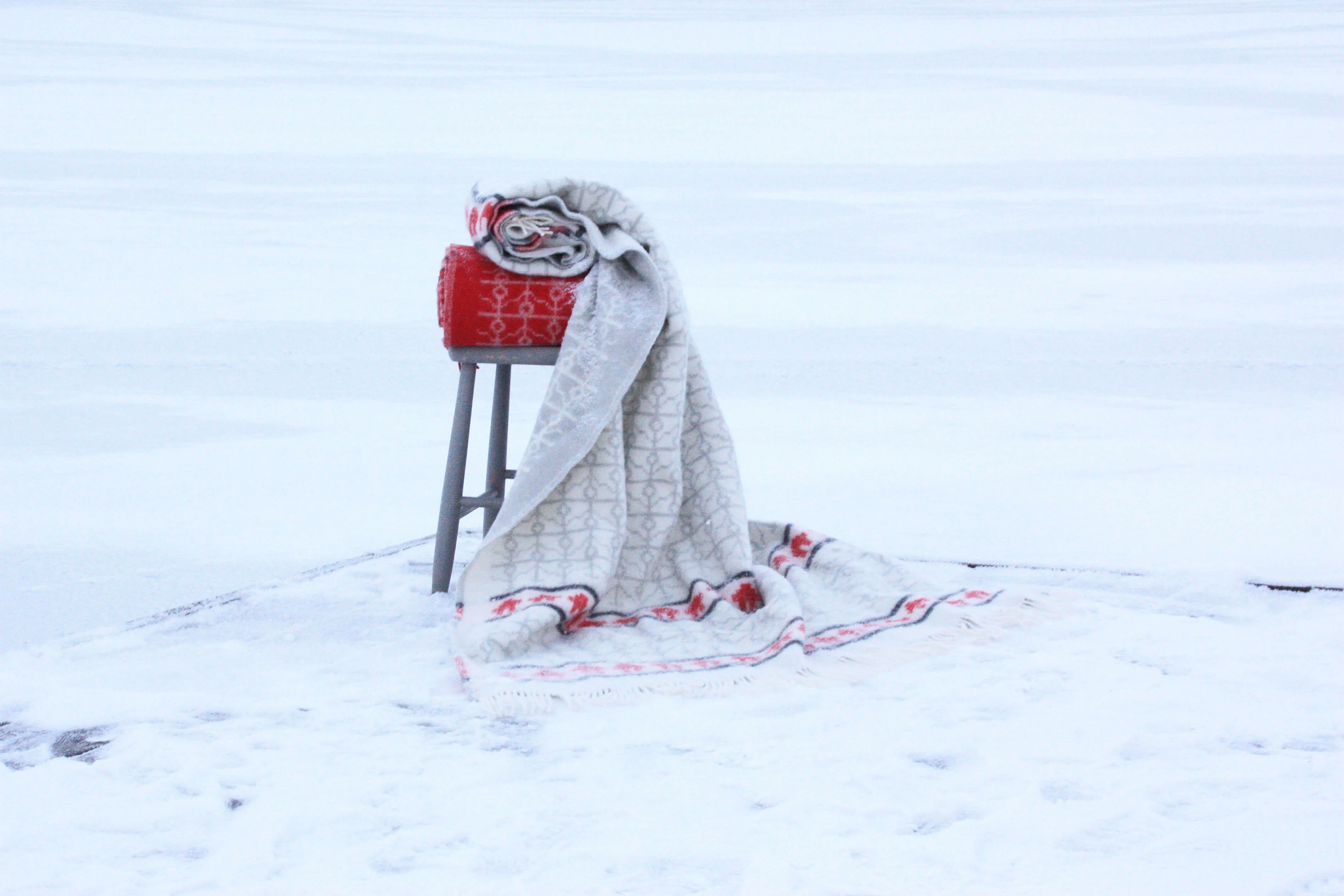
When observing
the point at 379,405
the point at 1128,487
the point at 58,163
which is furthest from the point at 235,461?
the point at 58,163

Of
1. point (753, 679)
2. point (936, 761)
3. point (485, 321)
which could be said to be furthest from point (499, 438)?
point (936, 761)

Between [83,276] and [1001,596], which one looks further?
[83,276]

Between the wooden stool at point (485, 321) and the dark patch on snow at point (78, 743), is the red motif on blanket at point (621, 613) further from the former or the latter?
the dark patch on snow at point (78, 743)

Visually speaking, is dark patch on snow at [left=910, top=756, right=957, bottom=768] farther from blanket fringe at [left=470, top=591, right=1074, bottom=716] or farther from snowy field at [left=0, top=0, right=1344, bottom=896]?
blanket fringe at [left=470, top=591, right=1074, bottom=716]

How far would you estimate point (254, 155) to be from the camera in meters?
7.29

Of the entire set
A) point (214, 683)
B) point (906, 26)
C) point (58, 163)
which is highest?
point (906, 26)

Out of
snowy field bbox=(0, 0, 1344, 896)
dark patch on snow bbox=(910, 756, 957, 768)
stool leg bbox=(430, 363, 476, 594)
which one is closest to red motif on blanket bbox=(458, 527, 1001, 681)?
snowy field bbox=(0, 0, 1344, 896)

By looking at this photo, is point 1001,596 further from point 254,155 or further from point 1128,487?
point 254,155

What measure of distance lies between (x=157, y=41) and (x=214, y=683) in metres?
10.2

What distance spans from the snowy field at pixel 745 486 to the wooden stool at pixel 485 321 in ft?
0.80

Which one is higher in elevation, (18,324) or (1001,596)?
(18,324)

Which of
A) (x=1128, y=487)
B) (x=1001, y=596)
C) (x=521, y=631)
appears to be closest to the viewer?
(x=521, y=631)

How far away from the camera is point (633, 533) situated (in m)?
2.01

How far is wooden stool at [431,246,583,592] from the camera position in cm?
193
